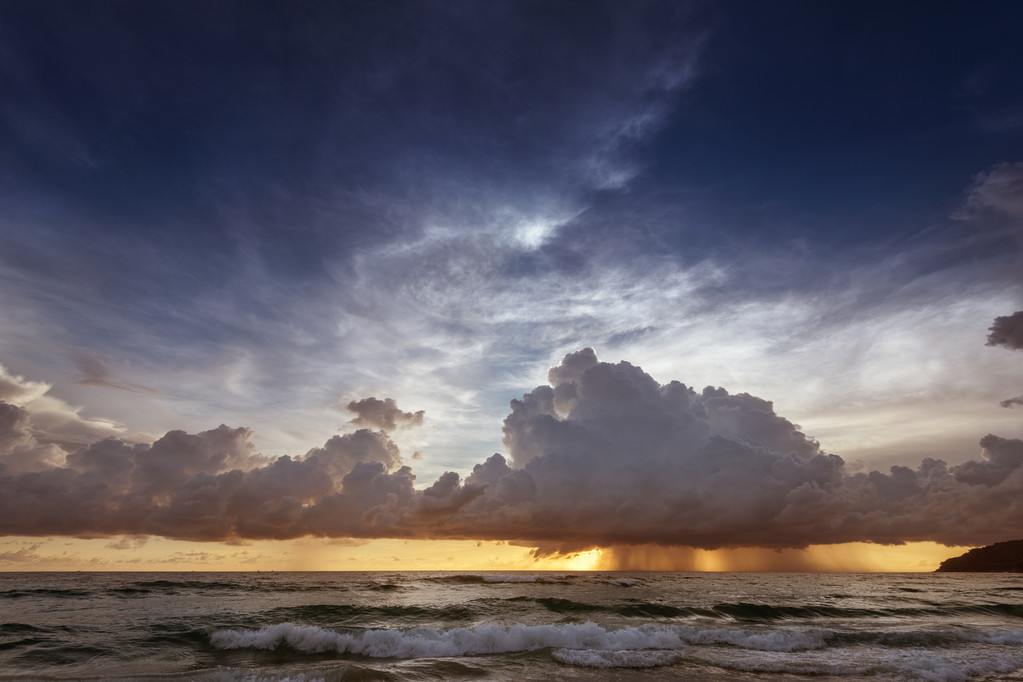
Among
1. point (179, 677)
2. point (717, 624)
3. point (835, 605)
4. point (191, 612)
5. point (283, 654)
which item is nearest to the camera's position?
point (179, 677)

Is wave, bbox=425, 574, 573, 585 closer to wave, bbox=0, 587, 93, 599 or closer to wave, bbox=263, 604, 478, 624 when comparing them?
wave, bbox=263, 604, 478, 624

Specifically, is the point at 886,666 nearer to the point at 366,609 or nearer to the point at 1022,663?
the point at 1022,663

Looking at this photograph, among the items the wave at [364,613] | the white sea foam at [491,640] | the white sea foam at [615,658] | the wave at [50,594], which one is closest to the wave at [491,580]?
the wave at [364,613]

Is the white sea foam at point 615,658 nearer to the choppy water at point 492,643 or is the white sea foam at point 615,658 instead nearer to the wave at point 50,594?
the choppy water at point 492,643

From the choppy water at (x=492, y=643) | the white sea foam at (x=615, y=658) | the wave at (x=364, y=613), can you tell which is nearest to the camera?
the choppy water at (x=492, y=643)

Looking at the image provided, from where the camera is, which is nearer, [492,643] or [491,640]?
[492,643]

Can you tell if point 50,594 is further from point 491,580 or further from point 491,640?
point 491,580

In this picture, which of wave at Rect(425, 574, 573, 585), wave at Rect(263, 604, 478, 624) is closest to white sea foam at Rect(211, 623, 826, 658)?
wave at Rect(263, 604, 478, 624)

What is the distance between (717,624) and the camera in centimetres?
3466

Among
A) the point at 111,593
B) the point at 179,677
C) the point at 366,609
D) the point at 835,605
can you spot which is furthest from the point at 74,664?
the point at 835,605

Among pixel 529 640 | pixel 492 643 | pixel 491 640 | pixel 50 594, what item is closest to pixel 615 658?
pixel 529 640

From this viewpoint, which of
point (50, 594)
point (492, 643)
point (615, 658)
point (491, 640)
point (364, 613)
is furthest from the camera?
point (50, 594)

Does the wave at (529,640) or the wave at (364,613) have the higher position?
the wave at (529,640)

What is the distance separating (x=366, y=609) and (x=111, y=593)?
103 feet
